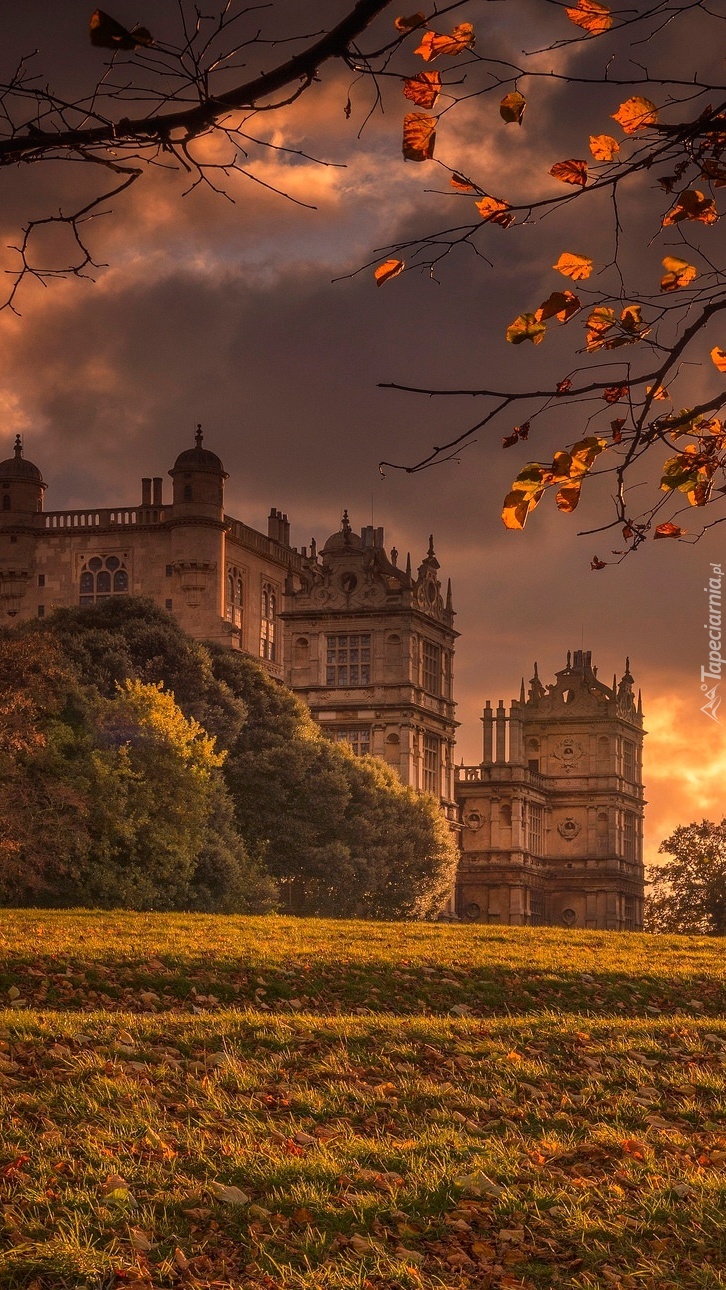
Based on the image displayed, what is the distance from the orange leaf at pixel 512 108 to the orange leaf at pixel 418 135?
33cm

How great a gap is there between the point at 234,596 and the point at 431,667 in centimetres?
1004

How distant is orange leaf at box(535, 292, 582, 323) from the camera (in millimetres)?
7453

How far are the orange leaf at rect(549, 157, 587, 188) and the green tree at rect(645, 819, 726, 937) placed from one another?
64.7 m

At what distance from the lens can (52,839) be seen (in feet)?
126

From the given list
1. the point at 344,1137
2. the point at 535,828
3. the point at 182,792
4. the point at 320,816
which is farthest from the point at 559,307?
the point at 535,828

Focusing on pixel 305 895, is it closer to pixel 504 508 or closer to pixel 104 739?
pixel 104 739

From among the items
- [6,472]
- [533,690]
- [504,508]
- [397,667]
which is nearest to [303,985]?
[504,508]

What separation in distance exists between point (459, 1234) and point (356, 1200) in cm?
71

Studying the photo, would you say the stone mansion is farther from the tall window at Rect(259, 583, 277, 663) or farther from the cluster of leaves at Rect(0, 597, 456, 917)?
the cluster of leaves at Rect(0, 597, 456, 917)

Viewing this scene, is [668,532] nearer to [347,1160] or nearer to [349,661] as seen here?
[347,1160]

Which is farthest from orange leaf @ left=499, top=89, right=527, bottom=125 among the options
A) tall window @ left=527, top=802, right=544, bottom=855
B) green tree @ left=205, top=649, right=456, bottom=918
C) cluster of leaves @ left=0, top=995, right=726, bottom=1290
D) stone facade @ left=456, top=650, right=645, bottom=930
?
tall window @ left=527, top=802, right=544, bottom=855

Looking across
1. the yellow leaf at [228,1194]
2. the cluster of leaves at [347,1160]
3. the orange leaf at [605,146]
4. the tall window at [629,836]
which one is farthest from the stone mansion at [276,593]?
the orange leaf at [605,146]

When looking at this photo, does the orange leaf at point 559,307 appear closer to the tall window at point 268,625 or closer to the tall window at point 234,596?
the tall window at point 234,596

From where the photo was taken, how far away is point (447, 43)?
695 centimetres
